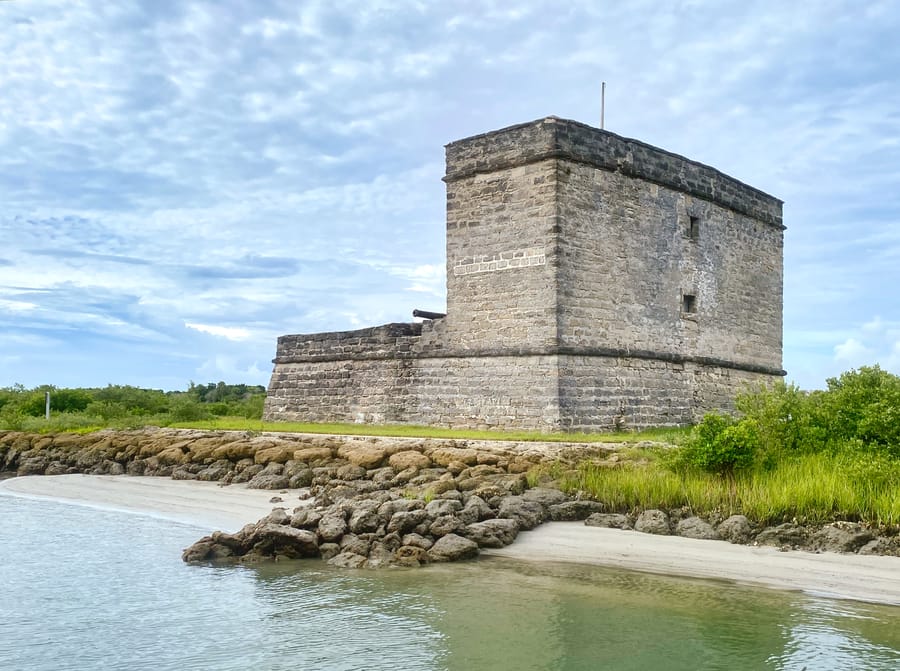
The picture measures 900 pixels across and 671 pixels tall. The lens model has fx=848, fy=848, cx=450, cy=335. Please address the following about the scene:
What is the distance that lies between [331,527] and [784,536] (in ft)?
18.2

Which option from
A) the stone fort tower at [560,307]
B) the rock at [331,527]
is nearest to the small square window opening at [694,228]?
the stone fort tower at [560,307]

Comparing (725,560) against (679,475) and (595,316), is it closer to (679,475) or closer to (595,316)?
(679,475)

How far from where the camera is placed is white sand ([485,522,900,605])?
342 inches

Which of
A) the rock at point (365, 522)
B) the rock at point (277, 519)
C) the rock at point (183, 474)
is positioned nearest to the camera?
the rock at point (365, 522)

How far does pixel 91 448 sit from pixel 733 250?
16.7 m

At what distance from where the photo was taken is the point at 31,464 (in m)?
20.8

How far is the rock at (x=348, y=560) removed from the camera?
10086 millimetres

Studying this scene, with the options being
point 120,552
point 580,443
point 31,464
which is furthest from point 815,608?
point 31,464

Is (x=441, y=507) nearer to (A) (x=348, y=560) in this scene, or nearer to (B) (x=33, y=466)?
(A) (x=348, y=560)

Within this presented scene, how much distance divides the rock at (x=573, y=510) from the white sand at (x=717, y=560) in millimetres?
270

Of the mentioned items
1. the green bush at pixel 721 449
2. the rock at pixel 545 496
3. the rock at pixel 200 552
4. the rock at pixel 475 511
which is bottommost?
the rock at pixel 200 552

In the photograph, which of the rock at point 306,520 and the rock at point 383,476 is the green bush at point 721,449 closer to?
the rock at point 383,476

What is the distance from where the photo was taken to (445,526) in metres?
10.7

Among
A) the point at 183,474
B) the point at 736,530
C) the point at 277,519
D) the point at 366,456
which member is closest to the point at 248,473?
the point at 183,474
